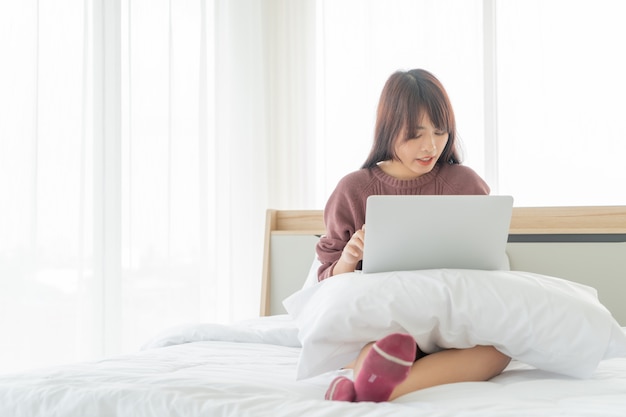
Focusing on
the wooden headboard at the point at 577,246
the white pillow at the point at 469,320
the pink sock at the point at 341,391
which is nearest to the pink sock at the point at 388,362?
the pink sock at the point at 341,391

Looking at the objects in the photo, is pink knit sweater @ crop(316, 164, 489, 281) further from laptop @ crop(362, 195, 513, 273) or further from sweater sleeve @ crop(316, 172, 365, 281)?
laptop @ crop(362, 195, 513, 273)

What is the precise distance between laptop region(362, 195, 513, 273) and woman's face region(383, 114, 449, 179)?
0.50m

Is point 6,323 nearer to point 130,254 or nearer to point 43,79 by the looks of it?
point 130,254

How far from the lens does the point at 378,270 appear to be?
142 centimetres

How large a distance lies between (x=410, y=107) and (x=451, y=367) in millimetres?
805

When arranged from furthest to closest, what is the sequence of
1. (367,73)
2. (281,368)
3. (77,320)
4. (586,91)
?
(367,73)
(586,91)
(77,320)
(281,368)

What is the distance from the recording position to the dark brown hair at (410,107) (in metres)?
1.88

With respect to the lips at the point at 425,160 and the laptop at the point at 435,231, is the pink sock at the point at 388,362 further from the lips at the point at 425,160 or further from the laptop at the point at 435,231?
the lips at the point at 425,160

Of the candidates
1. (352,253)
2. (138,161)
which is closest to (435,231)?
(352,253)

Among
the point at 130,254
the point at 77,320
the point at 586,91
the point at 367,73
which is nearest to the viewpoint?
the point at 77,320

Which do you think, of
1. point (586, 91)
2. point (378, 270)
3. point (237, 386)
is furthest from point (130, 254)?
point (586, 91)

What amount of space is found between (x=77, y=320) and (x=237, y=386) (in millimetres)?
1548

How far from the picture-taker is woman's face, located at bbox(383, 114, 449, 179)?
188 cm

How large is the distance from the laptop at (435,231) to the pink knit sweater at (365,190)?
0.52m
